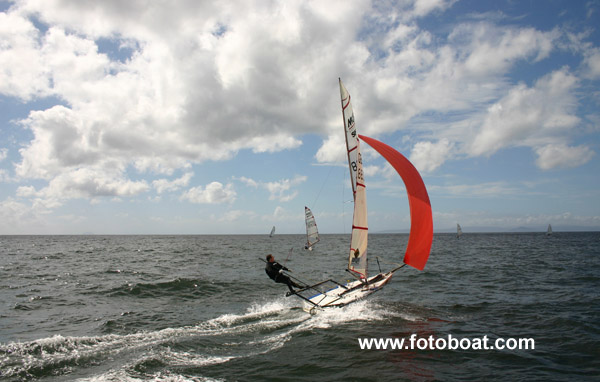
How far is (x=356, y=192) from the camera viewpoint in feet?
38.6

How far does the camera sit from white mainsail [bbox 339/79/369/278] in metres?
11.8

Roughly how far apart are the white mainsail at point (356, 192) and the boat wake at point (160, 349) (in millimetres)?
1844

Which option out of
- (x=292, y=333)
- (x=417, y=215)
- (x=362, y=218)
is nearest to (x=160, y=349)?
(x=292, y=333)

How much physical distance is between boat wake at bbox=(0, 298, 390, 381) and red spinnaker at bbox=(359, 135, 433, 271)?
2.32 meters

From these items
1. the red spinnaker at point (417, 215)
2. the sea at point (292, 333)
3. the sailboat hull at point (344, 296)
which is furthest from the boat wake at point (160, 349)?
the red spinnaker at point (417, 215)

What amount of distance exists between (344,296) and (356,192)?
3.76m

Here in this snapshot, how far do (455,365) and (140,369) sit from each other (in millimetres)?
6864

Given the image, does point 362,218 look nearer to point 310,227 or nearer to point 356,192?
point 356,192

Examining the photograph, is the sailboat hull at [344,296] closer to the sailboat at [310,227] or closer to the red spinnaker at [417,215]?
the red spinnaker at [417,215]

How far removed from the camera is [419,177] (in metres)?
12.0

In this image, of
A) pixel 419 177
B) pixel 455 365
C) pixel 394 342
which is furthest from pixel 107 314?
pixel 419 177

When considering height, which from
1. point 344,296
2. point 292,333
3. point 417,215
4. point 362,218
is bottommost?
point 292,333

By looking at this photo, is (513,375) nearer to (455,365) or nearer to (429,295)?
(455,365)

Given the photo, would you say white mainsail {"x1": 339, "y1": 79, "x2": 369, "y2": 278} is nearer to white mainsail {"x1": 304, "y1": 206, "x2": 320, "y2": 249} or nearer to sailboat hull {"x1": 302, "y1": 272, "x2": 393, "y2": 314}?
sailboat hull {"x1": 302, "y1": 272, "x2": 393, "y2": 314}
